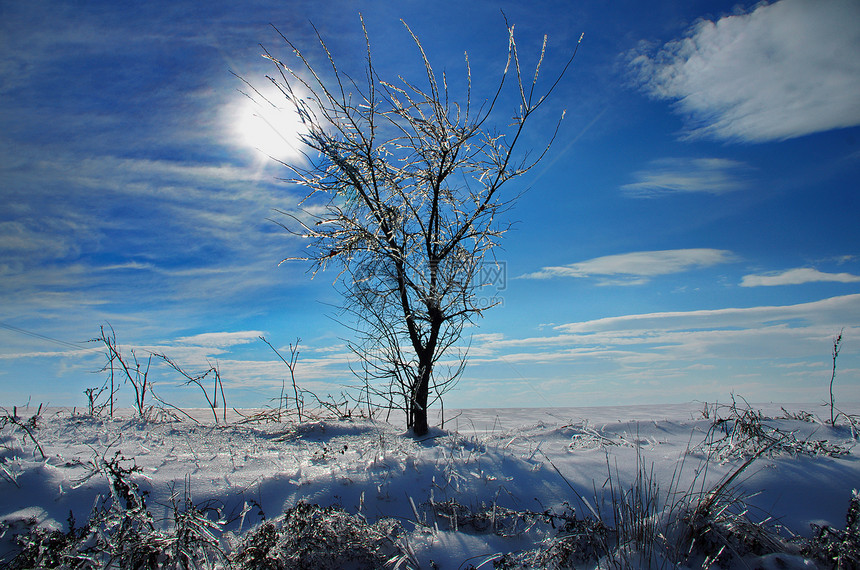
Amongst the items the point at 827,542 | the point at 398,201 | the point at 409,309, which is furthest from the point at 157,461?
the point at 827,542

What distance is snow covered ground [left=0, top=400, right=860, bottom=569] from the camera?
111 inches

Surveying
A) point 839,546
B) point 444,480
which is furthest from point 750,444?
point 444,480

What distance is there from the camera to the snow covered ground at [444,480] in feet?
9.23

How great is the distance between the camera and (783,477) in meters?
3.30

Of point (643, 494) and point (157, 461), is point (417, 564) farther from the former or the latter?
point (157, 461)

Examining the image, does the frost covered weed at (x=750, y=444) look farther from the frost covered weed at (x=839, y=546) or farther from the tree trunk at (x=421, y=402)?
the tree trunk at (x=421, y=402)

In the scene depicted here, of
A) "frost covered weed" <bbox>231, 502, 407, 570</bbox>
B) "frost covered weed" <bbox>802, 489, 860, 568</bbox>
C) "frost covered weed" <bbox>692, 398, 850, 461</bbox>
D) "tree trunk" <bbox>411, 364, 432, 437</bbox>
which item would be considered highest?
"tree trunk" <bbox>411, 364, 432, 437</bbox>

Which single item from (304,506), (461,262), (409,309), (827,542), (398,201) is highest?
(398,201)

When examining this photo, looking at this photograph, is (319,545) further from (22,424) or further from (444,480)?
(22,424)

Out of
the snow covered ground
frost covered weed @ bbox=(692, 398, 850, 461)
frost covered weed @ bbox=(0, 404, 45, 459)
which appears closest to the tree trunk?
the snow covered ground

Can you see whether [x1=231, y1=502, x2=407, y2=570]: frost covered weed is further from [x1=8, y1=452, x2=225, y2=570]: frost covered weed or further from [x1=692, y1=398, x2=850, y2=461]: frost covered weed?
[x1=692, y1=398, x2=850, y2=461]: frost covered weed

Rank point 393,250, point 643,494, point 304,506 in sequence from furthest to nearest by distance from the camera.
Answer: point 393,250
point 643,494
point 304,506

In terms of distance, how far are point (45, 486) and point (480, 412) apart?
20.4ft

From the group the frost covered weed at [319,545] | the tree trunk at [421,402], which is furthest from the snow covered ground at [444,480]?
the tree trunk at [421,402]
